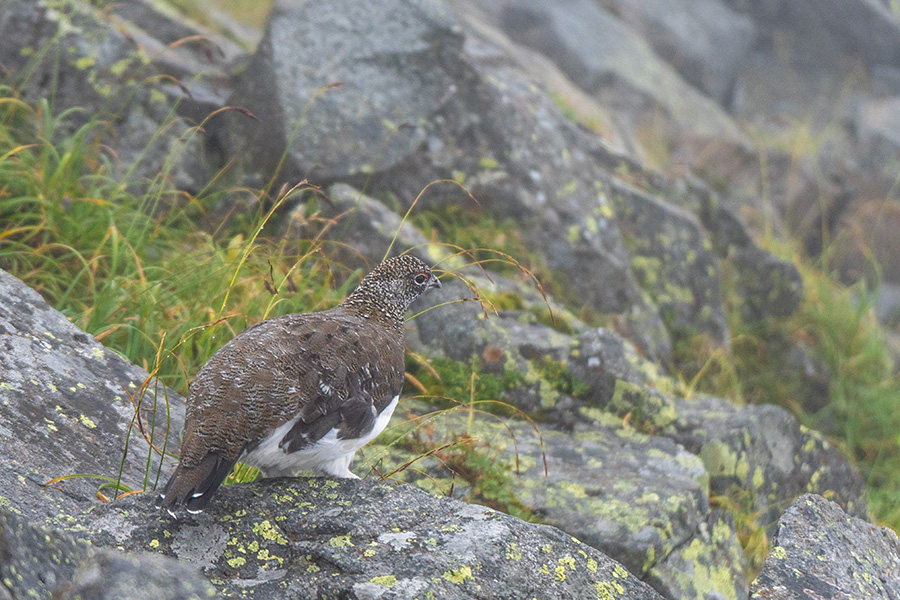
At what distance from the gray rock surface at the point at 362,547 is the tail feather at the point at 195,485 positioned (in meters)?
0.11

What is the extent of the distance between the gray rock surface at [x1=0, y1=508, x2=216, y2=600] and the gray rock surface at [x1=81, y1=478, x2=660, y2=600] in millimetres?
334

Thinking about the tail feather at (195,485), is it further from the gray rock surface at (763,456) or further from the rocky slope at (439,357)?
the gray rock surface at (763,456)

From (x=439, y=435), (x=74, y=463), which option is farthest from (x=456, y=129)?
(x=74, y=463)

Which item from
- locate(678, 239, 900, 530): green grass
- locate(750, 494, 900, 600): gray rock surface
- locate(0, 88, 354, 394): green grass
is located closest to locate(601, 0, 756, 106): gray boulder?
locate(678, 239, 900, 530): green grass

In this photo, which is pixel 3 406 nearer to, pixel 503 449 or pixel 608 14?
pixel 503 449

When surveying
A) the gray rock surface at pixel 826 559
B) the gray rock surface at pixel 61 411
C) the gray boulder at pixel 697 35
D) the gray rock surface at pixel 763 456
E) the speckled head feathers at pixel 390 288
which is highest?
the gray boulder at pixel 697 35

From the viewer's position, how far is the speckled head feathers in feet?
13.3

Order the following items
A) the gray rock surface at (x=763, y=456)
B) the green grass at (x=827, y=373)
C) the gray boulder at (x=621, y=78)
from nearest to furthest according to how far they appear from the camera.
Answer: the gray rock surface at (x=763, y=456), the green grass at (x=827, y=373), the gray boulder at (x=621, y=78)

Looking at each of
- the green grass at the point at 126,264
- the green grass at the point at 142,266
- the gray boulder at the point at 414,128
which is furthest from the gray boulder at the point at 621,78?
the green grass at the point at 126,264

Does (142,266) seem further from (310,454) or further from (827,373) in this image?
(827,373)

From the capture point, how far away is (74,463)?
3.29 metres

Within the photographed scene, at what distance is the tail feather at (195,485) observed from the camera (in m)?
2.66

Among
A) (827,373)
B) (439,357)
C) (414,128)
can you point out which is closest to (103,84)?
(414,128)

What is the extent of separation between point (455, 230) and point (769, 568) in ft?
14.4
